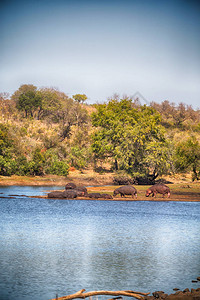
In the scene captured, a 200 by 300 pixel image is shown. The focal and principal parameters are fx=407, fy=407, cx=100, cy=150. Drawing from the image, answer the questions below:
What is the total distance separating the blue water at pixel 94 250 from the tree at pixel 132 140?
22724 millimetres

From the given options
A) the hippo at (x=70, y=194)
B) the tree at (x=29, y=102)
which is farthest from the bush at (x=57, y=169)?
the tree at (x=29, y=102)

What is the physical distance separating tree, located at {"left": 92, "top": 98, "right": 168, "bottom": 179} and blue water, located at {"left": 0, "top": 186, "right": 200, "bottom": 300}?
22724 mm

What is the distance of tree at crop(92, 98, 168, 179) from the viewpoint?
1923 inches

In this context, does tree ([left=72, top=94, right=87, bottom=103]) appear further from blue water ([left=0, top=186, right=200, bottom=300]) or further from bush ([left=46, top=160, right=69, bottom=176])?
blue water ([left=0, top=186, right=200, bottom=300])

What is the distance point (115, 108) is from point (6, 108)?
43.7 metres

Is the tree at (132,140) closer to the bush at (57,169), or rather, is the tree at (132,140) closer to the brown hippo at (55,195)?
the bush at (57,169)

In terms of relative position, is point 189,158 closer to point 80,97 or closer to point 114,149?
point 114,149

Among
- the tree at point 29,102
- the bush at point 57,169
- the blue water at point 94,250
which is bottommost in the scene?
the blue water at point 94,250

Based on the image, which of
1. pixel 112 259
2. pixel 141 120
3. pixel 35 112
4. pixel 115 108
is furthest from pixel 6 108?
pixel 112 259

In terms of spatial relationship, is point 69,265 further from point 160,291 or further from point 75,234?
point 75,234

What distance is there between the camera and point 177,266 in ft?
41.5

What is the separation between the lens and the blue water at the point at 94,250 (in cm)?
1070

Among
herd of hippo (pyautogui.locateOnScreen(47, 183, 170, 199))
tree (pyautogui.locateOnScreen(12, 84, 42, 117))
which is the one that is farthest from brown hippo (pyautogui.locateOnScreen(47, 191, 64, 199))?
tree (pyautogui.locateOnScreen(12, 84, 42, 117))

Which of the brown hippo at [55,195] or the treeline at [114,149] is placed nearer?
the brown hippo at [55,195]
